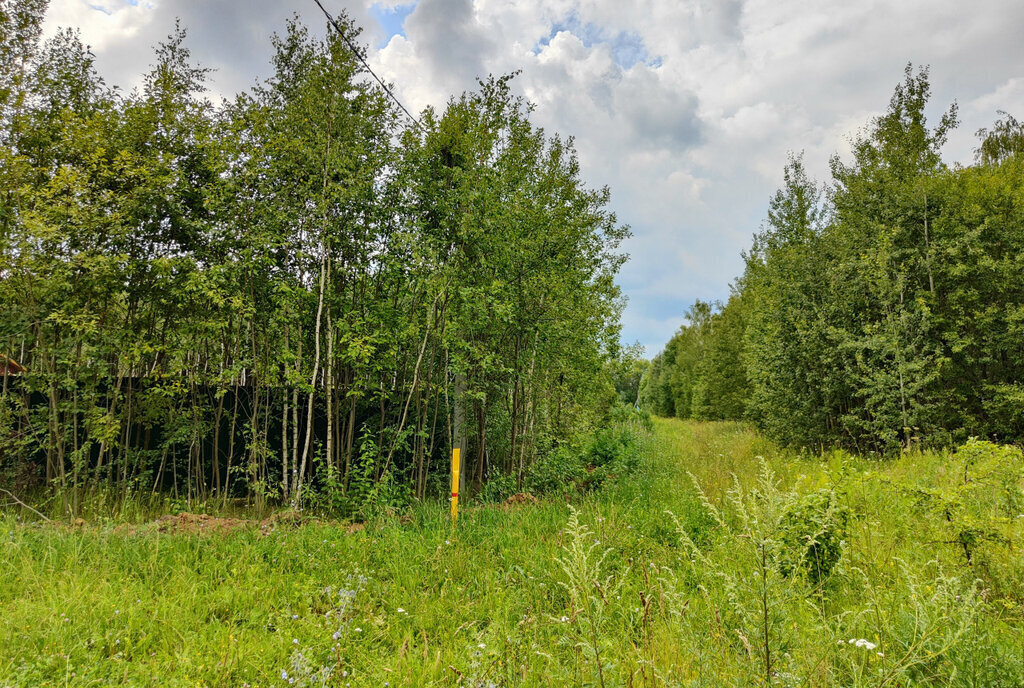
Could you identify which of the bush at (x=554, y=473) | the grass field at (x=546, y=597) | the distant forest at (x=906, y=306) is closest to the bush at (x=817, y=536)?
the grass field at (x=546, y=597)

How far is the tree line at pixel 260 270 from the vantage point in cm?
576

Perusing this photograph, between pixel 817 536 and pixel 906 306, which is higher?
pixel 906 306

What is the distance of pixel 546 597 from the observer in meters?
3.52

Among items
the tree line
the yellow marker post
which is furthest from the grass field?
the tree line

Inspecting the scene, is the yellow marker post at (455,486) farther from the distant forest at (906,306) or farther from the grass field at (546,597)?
the distant forest at (906,306)

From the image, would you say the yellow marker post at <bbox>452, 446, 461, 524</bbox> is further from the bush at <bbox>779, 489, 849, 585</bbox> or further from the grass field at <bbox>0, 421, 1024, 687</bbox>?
the bush at <bbox>779, 489, 849, 585</bbox>

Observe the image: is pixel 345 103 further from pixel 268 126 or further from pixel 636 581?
pixel 636 581

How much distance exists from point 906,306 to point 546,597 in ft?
33.8

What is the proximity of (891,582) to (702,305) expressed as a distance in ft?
113

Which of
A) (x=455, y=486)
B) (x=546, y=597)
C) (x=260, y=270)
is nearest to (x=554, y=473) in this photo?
(x=455, y=486)

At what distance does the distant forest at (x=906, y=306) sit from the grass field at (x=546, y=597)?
4.71 m

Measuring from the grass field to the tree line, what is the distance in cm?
172

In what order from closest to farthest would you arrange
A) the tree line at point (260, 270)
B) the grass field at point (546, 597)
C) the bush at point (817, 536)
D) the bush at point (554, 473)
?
the grass field at point (546, 597), the bush at point (817, 536), the tree line at point (260, 270), the bush at point (554, 473)

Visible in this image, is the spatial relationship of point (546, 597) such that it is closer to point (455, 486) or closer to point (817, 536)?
point (455, 486)
